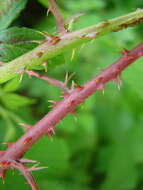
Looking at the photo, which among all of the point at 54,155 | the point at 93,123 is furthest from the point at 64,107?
the point at 93,123

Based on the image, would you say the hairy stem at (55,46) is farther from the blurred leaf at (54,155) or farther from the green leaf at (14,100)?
the blurred leaf at (54,155)

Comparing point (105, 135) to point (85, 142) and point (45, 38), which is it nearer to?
point (85, 142)

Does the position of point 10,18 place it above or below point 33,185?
above

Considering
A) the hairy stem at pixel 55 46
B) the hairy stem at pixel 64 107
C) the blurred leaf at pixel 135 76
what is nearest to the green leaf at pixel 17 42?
the hairy stem at pixel 55 46

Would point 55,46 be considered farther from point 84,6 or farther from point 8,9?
point 84,6

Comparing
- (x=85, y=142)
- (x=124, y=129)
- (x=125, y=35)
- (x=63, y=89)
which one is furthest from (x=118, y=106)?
(x=63, y=89)
